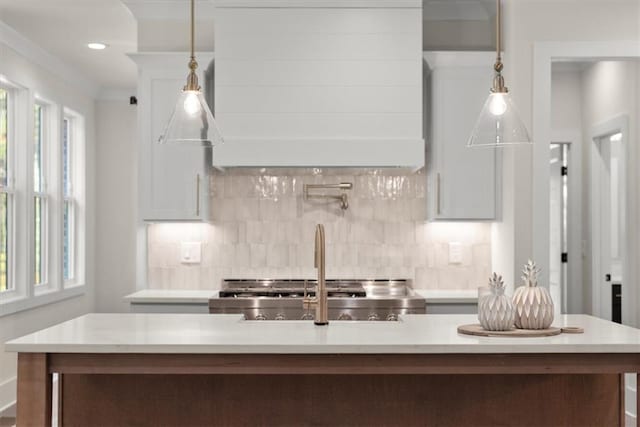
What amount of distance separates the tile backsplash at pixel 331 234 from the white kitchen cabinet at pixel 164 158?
0.36 metres

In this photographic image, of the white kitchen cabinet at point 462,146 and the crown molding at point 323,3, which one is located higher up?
the crown molding at point 323,3

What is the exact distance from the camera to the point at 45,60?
6.00 metres

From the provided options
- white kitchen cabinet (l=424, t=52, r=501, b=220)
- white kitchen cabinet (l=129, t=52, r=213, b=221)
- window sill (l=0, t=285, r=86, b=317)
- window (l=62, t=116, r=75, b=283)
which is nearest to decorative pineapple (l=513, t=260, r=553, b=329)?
white kitchen cabinet (l=424, t=52, r=501, b=220)

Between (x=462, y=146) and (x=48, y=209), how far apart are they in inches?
140

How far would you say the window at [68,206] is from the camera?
22.7 feet

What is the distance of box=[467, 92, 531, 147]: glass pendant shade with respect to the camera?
113 inches

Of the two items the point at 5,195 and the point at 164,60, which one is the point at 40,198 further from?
the point at 164,60

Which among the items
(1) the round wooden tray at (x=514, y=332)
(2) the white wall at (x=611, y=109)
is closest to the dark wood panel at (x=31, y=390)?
(1) the round wooden tray at (x=514, y=332)

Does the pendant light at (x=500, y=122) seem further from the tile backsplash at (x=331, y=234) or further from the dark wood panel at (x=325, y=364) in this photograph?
the tile backsplash at (x=331, y=234)

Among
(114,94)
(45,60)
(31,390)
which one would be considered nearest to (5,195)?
(45,60)

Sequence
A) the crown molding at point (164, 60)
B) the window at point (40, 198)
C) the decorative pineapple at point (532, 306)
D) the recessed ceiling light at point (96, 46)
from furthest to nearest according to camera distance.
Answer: the window at point (40, 198) < the recessed ceiling light at point (96, 46) < the crown molding at point (164, 60) < the decorative pineapple at point (532, 306)

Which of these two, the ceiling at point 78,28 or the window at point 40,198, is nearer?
the ceiling at point 78,28

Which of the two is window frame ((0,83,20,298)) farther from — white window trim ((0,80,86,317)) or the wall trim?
the wall trim

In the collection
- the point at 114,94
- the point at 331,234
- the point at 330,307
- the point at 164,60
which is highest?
the point at 114,94
